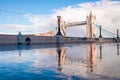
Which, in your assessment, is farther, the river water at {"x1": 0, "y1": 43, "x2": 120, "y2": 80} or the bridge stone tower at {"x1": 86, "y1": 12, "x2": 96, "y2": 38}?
the bridge stone tower at {"x1": 86, "y1": 12, "x2": 96, "y2": 38}

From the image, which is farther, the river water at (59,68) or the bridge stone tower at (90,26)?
the bridge stone tower at (90,26)

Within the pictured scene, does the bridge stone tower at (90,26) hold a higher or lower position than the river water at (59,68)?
higher

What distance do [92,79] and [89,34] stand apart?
4601 inches

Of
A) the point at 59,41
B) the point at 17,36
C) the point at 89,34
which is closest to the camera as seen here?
the point at 17,36

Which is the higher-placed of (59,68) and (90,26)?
(90,26)

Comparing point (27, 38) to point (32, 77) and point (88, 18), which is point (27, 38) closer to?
point (32, 77)

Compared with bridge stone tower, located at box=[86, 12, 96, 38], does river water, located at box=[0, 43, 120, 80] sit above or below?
below

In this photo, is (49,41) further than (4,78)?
Yes

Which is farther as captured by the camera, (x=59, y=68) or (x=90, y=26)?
(x=90, y=26)

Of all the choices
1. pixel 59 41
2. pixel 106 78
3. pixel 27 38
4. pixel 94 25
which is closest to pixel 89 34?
pixel 94 25

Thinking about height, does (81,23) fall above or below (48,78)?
above

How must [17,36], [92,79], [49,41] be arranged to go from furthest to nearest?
[49,41] → [17,36] → [92,79]

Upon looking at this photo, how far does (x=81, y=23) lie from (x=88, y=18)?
7.40 meters

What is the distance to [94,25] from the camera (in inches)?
4931
